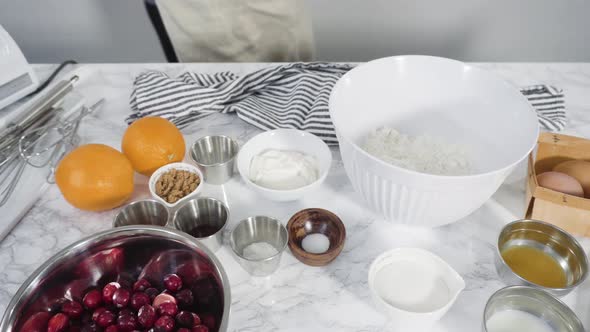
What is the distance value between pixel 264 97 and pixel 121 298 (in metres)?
0.55

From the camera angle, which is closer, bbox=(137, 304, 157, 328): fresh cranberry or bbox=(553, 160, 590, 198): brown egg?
bbox=(137, 304, 157, 328): fresh cranberry

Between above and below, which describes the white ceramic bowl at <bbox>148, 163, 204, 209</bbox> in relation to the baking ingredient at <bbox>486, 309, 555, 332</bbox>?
above

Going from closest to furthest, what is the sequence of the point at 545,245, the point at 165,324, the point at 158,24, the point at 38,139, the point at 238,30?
the point at 165,324 → the point at 545,245 → the point at 38,139 → the point at 238,30 → the point at 158,24

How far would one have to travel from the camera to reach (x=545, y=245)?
0.66m

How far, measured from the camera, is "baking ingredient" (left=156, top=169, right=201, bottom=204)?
2.43 ft

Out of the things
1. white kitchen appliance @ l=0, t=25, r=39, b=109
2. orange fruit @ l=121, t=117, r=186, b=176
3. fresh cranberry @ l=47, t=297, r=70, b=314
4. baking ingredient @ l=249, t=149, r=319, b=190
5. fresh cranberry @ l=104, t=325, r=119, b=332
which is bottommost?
baking ingredient @ l=249, t=149, r=319, b=190

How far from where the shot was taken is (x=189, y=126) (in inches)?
37.9

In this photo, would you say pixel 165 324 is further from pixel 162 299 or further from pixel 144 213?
pixel 144 213

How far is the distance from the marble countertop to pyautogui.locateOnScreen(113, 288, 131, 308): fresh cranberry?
0.48 ft

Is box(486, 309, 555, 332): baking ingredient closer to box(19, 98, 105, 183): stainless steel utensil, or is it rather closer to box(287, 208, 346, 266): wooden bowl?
box(287, 208, 346, 266): wooden bowl

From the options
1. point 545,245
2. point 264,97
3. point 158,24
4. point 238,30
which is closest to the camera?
point 545,245

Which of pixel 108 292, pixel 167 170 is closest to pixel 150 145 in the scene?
pixel 167 170

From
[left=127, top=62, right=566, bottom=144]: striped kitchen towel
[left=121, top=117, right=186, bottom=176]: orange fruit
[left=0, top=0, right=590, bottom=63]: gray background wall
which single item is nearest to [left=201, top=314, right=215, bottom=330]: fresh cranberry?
[left=121, top=117, right=186, bottom=176]: orange fruit

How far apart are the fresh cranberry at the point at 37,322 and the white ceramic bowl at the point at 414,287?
0.43 meters
